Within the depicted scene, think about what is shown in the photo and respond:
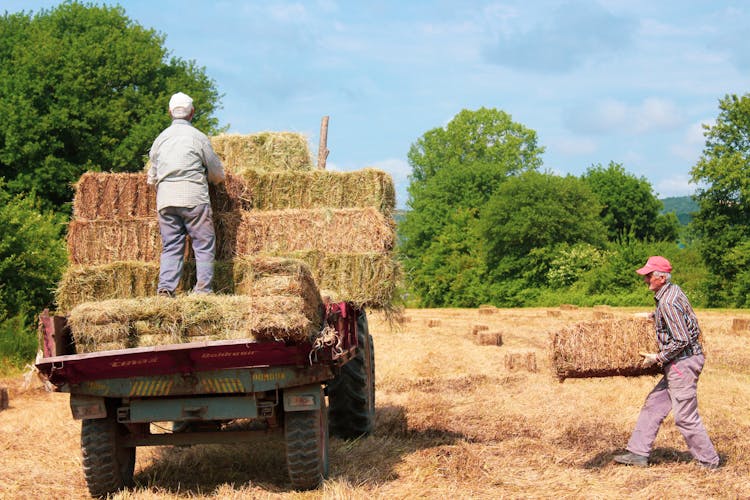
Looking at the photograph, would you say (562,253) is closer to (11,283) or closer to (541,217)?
(541,217)

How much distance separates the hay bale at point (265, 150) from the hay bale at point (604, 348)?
404 cm

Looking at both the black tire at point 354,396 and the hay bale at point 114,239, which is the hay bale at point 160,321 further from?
the black tire at point 354,396

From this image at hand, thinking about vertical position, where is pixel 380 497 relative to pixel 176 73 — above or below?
below

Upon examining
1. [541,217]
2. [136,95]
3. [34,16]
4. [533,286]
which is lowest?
[533,286]

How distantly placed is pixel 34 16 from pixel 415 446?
3787cm

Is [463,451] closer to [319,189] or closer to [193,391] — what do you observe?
[193,391]

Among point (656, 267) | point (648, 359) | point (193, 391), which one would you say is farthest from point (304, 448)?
point (656, 267)

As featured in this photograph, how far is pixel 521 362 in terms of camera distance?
14953mm

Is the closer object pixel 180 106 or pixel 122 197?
pixel 180 106

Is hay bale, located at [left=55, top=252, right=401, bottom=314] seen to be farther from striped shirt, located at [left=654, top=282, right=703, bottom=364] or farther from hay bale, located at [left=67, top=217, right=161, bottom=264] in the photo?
striped shirt, located at [left=654, top=282, right=703, bottom=364]

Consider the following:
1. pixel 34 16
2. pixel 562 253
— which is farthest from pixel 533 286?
pixel 34 16

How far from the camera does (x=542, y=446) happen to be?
8.66 meters

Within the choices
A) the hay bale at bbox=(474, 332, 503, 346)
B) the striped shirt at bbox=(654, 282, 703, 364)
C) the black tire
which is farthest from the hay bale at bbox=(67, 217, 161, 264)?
the hay bale at bbox=(474, 332, 503, 346)

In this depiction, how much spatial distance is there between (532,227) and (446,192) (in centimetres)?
1185
